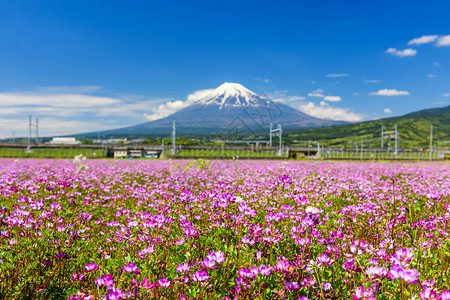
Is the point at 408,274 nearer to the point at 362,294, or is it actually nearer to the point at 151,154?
the point at 362,294

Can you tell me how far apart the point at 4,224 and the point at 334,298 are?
3.87 m

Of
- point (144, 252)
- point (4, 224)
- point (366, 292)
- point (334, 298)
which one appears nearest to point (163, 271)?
point (144, 252)

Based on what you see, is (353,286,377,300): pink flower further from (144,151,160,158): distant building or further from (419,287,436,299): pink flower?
(144,151,160,158): distant building

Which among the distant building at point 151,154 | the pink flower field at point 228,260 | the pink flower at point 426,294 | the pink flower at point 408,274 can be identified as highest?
the pink flower at point 408,274

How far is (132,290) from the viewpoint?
2252 mm

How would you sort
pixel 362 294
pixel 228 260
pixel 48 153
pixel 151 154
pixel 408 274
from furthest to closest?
pixel 151 154 < pixel 48 153 < pixel 228 260 < pixel 362 294 < pixel 408 274

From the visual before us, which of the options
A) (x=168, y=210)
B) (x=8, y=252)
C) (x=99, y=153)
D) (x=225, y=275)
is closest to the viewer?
(x=225, y=275)

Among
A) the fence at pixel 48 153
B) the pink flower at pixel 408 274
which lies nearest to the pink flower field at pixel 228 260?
the pink flower at pixel 408 274

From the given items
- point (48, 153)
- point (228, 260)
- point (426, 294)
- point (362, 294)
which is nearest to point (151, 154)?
point (48, 153)

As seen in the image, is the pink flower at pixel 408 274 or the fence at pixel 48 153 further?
the fence at pixel 48 153

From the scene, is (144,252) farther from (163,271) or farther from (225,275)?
(225,275)

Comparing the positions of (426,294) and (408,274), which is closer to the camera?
(408,274)

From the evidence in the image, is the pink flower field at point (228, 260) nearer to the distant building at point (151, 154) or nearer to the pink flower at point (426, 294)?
the pink flower at point (426, 294)

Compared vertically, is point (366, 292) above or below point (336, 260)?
above
